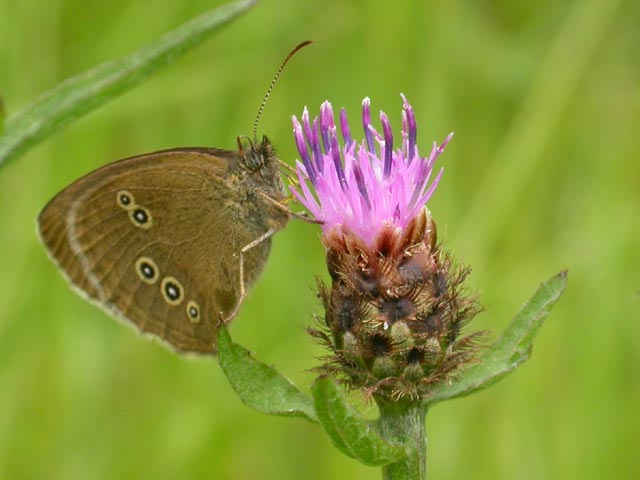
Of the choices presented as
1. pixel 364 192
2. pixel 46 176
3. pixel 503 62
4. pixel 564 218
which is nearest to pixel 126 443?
pixel 46 176

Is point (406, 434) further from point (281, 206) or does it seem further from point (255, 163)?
point (255, 163)

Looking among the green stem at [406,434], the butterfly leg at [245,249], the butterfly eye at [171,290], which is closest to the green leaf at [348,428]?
the green stem at [406,434]

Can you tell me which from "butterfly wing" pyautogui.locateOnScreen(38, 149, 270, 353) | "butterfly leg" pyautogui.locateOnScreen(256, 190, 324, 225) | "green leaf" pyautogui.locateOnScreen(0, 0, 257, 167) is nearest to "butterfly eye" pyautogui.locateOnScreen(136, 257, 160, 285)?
"butterfly wing" pyautogui.locateOnScreen(38, 149, 270, 353)

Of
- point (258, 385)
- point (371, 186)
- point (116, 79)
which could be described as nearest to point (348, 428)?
point (258, 385)

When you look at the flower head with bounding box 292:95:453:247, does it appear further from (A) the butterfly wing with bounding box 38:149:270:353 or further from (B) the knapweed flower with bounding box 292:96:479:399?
(A) the butterfly wing with bounding box 38:149:270:353

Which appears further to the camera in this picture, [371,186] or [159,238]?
[159,238]

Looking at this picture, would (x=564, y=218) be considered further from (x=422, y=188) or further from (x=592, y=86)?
(x=422, y=188)

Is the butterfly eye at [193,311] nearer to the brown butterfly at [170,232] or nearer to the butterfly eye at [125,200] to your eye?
the brown butterfly at [170,232]
